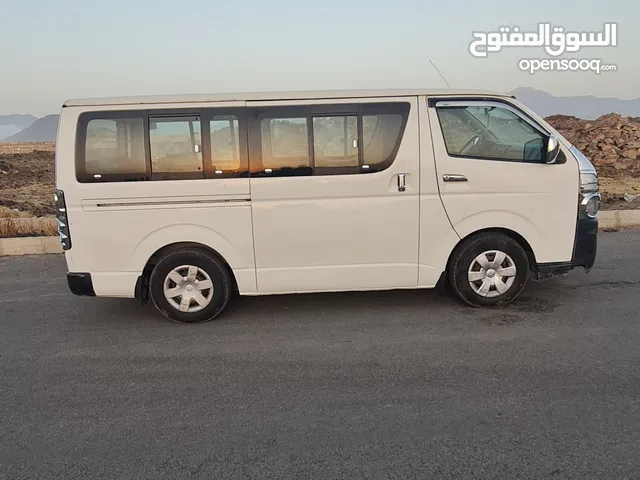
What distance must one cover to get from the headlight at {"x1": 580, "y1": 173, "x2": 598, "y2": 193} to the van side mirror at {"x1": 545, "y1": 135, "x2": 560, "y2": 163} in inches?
12.9

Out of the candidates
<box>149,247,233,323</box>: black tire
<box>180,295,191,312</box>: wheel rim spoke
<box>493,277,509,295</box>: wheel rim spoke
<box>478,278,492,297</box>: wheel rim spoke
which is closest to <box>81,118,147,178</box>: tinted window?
<box>149,247,233,323</box>: black tire

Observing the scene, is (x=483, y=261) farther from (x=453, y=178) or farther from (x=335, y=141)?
(x=335, y=141)

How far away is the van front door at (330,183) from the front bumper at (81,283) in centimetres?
166

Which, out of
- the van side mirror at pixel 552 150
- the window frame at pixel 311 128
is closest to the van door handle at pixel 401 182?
the window frame at pixel 311 128

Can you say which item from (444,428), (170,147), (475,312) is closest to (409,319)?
(475,312)

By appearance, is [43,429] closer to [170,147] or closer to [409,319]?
[170,147]

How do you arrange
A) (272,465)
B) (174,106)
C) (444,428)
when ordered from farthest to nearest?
(174,106)
(444,428)
(272,465)

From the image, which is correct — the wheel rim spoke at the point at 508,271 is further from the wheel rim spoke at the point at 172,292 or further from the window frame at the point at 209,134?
the wheel rim spoke at the point at 172,292

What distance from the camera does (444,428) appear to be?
315 centimetres

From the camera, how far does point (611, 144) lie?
21.3 meters

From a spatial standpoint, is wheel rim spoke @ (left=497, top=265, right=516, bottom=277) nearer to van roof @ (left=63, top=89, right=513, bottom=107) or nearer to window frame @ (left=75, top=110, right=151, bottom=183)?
van roof @ (left=63, top=89, right=513, bottom=107)

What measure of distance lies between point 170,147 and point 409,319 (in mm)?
2844

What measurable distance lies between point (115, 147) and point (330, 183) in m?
2.07

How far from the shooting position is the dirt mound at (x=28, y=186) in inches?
553
